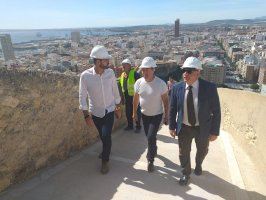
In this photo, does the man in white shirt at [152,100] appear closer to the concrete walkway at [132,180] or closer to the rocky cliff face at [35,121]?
the concrete walkway at [132,180]

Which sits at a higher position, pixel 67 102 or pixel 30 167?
pixel 67 102

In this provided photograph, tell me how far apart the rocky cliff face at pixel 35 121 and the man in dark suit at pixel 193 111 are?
4.55ft

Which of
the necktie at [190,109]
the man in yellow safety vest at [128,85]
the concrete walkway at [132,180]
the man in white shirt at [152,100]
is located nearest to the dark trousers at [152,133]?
the man in white shirt at [152,100]

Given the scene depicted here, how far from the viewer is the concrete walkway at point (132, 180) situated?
9.68ft

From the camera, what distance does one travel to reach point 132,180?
3.24 m

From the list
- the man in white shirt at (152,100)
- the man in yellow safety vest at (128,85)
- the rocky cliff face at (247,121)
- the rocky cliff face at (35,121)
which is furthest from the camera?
the man in yellow safety vest at (128,85)

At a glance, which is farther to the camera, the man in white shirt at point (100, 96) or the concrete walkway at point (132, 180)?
the man in white shirt at point (100, 96)

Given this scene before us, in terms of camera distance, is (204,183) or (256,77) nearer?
(204,183)

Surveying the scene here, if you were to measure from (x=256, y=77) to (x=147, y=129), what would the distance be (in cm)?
5693

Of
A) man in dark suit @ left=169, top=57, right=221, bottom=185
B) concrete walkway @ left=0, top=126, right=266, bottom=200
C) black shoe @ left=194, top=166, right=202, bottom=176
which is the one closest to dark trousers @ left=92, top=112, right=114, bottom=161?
concrete walkway @ left=0, top=126, right=266, bottom=200

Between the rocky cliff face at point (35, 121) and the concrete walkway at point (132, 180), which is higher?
the rocky cliff face at point (35, 121)

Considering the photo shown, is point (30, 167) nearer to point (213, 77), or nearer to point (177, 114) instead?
point (177, 114)

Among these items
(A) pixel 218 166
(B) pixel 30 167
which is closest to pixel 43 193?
(B) pixel 30 167

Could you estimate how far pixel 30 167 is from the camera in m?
3.26
